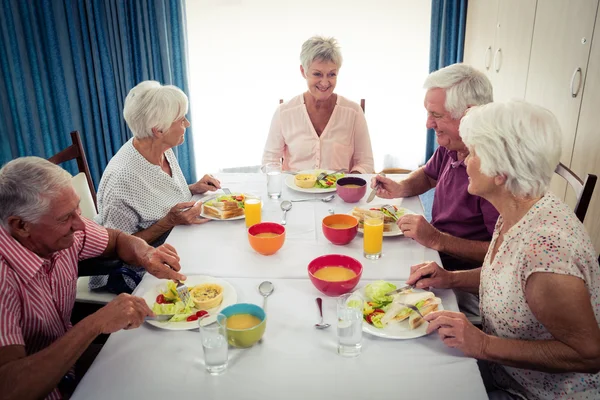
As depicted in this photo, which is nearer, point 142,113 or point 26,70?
point 142,113

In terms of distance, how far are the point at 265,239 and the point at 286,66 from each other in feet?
8.81

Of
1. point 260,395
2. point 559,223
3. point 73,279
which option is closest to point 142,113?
point 73,279

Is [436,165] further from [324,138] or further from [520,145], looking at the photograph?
[520,145]

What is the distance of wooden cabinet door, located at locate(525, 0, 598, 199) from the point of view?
2270 mm

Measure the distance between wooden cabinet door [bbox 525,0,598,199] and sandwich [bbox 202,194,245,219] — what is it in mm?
1670

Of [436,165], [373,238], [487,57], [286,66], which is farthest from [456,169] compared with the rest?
[286,66]

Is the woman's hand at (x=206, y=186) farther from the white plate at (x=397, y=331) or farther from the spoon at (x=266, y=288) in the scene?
the white plate at (x=397, y=331)

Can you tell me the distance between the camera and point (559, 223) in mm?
1202

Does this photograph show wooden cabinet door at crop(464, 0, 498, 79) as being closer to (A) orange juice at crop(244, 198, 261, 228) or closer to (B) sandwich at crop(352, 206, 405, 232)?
(B) sandwich at crop(352, 206, 405, 232)

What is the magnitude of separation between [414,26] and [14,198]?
3437mm

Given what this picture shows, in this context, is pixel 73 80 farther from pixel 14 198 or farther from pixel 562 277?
pixel 562 277

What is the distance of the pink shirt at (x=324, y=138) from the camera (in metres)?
2.88

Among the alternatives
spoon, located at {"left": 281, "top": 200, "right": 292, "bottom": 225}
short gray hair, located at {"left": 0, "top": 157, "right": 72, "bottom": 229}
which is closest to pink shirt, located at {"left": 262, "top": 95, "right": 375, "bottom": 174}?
spoon, located at {"left": 281, "top": 200, "right": 292, "bottom": 225}

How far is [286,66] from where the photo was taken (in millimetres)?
4012
